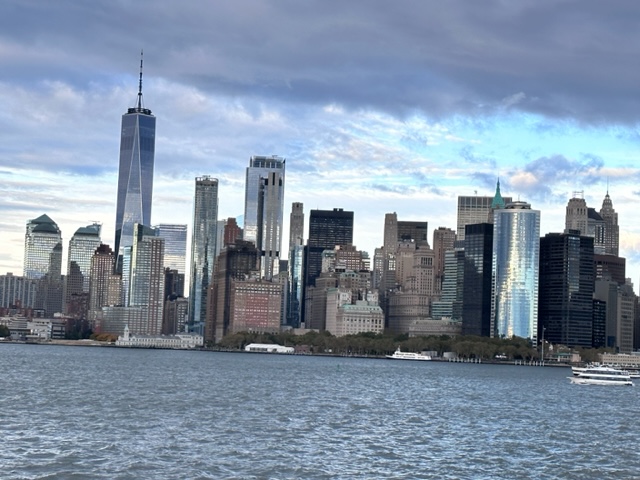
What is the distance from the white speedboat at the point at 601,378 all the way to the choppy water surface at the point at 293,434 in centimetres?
5711

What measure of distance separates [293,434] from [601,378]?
116516 mm

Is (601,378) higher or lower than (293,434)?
higher

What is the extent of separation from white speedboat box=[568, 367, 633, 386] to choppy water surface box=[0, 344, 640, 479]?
187 ft

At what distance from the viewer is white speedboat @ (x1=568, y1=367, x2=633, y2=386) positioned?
17364cm

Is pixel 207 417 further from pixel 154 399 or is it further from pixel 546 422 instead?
pixel 546 422

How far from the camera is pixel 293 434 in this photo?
6969 centimetres

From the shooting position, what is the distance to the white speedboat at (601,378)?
570 feet

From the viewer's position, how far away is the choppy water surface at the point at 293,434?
55625 millimetres

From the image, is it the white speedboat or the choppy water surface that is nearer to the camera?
the choppy water surface

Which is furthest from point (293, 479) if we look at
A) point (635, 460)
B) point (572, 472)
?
point (635, 460)

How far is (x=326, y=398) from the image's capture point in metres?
104

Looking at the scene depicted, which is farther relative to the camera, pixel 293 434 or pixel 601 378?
pixel 601 378

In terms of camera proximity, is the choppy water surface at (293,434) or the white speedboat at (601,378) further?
the white speedboat at (601,378)

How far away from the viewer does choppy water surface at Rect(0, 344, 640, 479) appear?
182ft
